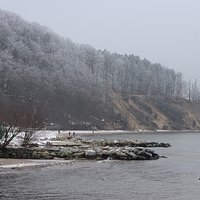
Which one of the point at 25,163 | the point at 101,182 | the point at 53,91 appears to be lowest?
the point at 101,182

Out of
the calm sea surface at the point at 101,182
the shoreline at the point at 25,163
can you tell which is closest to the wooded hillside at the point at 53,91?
the shoreline at the point at 25,163

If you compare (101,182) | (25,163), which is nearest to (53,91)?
(25,163)

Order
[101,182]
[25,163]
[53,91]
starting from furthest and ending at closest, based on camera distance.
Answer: [53,91] < [25,163] < [101,182]

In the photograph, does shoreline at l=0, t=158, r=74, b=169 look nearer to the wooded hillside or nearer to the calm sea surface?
the calm sea surface

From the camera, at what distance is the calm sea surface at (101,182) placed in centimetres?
3122

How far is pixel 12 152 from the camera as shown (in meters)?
54.2

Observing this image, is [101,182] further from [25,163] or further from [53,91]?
[53,91]

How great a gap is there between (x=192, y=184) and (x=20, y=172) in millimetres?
15427

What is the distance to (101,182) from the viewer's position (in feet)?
122

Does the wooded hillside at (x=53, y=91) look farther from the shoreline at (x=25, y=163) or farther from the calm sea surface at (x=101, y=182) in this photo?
the calm sea surface at (x=101, y=182)

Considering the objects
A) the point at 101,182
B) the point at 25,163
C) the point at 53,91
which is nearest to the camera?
the point at 101,182

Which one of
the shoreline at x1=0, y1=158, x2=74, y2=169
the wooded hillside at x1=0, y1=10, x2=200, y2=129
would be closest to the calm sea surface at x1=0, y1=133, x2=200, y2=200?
the shoreline at x1=0, y1=158, x2=74, y2=169

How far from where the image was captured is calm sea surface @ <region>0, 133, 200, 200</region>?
3122 centimetres

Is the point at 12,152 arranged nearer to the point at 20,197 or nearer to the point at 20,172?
the point at 20,172
